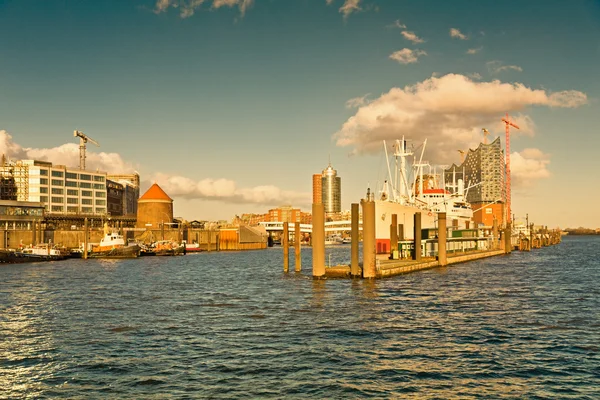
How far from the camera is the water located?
26125 millimetres

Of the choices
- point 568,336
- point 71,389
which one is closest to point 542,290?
point 568,336

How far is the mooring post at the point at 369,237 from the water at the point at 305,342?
10.7ft

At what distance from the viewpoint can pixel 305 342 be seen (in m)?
34.6

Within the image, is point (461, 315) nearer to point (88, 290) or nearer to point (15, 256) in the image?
point (88, 290)

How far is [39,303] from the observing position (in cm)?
5384

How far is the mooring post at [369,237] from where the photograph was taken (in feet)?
207

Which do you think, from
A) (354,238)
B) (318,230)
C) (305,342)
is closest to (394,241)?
(354,238)

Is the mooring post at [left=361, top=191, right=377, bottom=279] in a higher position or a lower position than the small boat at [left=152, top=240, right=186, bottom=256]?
higher

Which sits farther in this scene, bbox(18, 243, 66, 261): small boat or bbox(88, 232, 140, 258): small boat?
bbox(88, 232, 140, 258): small boat

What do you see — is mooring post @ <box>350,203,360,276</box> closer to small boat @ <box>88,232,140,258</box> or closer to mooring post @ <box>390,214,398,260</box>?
mooring post @ <box>390,214,398,260</box>

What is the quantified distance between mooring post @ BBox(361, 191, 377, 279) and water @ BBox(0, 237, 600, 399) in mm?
3247

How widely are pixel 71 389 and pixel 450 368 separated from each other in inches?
731

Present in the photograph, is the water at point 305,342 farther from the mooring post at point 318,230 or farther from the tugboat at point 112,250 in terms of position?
the tugboat at point 112,250

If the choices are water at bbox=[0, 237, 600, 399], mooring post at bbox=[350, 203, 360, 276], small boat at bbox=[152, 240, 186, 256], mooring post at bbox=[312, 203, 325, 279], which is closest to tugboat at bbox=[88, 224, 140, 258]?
small boat at bbox=[152, 240, 186, 256]
